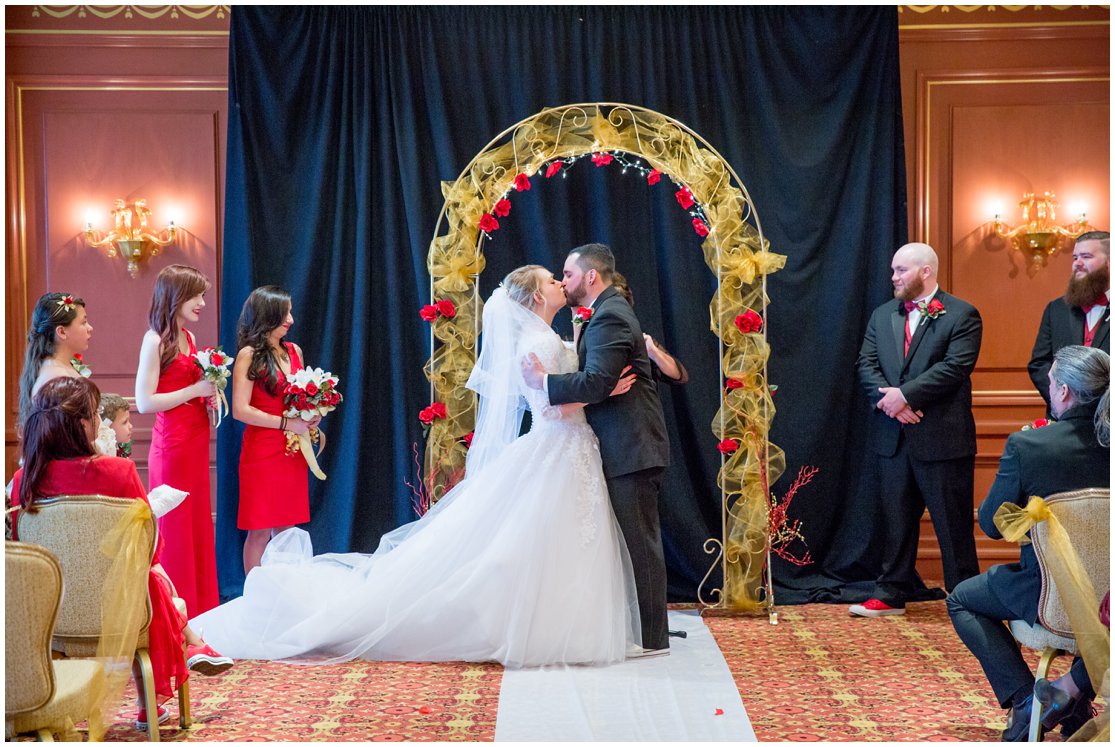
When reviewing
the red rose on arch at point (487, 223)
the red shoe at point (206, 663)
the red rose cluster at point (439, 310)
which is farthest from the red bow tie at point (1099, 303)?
the red shoe at point (206, 663)

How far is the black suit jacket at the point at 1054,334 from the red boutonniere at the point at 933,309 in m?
0.53

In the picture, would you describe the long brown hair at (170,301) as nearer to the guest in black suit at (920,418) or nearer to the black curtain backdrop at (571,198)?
the black curtain backdrop at (571,198)

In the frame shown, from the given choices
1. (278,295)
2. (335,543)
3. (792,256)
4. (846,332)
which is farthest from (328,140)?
(846,332)

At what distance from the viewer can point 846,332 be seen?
6262 mm

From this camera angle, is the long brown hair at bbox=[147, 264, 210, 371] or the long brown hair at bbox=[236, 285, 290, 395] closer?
the long brown hair at bbox=[147, 264, 210, 371]

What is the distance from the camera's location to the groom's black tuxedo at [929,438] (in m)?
5.59

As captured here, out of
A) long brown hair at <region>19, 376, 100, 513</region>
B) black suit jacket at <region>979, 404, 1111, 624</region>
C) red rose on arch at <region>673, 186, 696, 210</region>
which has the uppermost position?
red rose on arch at <region>673, 186, 696, 210</region>

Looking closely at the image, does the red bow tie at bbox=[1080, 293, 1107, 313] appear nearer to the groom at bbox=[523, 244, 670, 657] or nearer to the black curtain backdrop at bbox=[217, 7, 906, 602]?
the black curtain backdrop at bbox=[217, 7, 906, 602]

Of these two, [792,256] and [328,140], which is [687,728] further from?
[328,140]

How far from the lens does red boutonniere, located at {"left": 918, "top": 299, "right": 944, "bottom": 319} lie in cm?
565

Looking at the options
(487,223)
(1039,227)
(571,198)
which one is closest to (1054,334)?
(1039,227)

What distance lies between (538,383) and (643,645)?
1.24 meters

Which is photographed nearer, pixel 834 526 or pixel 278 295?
pixel 278 295

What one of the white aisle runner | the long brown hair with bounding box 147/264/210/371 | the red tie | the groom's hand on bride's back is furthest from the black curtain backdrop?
the white aisle runner
